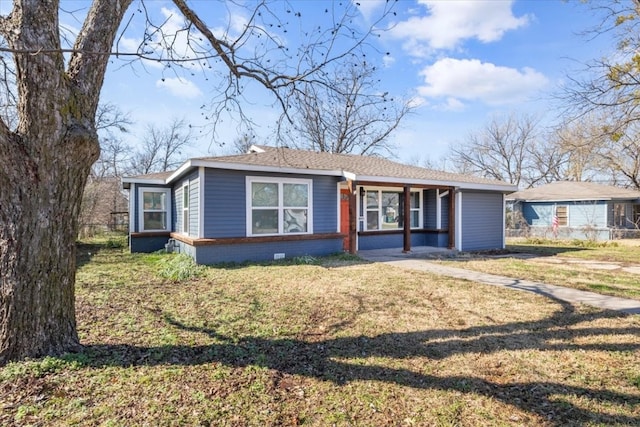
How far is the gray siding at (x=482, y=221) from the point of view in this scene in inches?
486

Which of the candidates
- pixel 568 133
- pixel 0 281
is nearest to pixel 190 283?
pixel 0 281

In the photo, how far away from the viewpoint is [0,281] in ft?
9.38

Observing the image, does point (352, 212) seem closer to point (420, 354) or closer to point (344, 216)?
point (344, 216)

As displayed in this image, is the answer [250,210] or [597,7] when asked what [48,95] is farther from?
[597,7]

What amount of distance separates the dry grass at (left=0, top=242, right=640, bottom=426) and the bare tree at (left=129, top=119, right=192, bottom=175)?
3179 cm

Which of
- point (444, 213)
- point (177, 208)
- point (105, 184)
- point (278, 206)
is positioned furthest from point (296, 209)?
point (105, 184)

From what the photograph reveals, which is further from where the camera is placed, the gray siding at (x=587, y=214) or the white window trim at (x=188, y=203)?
the gray siding at (x=587, y=214)

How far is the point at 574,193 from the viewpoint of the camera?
21484 mm

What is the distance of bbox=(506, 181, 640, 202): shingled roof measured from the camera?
2002 cm

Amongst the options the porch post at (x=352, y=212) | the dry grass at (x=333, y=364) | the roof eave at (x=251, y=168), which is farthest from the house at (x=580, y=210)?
the dry grass at (x=333, y=364)

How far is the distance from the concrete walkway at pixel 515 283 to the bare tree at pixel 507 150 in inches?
1100

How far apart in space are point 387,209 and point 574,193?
16.5m

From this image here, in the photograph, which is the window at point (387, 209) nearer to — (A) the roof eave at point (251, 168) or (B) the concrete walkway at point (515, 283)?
(B) the concrete walkway at point (515, 283)

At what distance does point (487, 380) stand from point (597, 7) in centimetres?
1276
